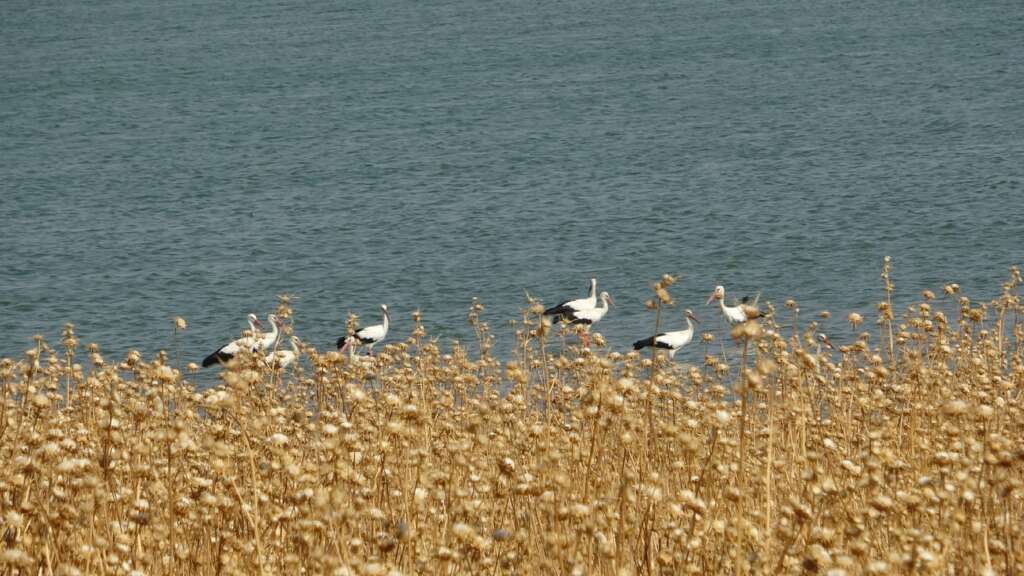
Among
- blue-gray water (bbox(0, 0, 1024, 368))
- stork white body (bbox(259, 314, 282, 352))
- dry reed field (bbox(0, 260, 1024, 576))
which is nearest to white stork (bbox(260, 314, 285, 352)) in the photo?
stork white body (bbox(259, 314, 282, 352))

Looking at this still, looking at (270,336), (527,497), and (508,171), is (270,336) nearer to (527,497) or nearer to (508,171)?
(527,497)

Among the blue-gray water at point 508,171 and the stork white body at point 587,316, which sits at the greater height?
the blue-gray water at point 508,171

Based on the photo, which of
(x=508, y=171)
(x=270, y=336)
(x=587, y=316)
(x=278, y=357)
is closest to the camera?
(x=278, y=357)

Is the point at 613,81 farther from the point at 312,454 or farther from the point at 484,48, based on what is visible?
the point at 312,454

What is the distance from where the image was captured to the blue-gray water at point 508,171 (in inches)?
1043

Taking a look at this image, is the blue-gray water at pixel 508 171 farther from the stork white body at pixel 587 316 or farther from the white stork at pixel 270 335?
the white stork at pixel 270 335

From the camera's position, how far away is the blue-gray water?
86.9 ft

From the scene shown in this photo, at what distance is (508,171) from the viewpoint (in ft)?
131

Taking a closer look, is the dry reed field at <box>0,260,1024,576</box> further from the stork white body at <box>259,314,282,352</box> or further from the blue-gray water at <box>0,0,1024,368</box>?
the blue-gray water at <box>0,0,1024,368</box>

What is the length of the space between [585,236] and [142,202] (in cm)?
1442

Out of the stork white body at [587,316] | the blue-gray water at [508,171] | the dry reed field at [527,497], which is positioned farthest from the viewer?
the blue-gray water at [508,171]

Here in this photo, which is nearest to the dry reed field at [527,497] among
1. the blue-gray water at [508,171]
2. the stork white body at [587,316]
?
the stork white body at [587,316]

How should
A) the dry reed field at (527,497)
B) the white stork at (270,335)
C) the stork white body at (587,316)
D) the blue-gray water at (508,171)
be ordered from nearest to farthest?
the dry reed field at (527,497)
the white stork at (270,335)
the stork white body at (587,316)
the blue-gray water at (508,171)

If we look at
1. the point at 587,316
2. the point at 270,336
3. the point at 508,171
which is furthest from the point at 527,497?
the point at 508,171
